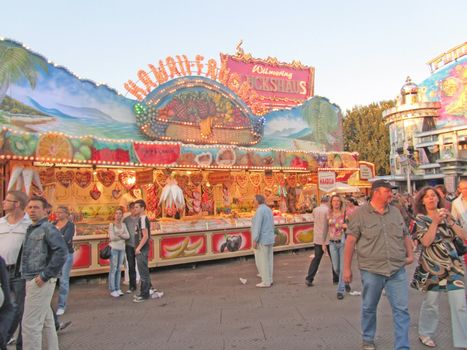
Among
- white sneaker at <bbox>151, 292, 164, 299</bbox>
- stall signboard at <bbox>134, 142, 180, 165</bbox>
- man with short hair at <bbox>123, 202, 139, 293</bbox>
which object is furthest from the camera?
stall signboard at <bbox>134, 142, 180, 165</bbox>

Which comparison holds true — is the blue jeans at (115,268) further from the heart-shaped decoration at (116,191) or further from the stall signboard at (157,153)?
the heart-shaped decoration at (116,191)

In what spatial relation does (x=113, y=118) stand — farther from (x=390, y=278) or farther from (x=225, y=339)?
(x=390, y=278)

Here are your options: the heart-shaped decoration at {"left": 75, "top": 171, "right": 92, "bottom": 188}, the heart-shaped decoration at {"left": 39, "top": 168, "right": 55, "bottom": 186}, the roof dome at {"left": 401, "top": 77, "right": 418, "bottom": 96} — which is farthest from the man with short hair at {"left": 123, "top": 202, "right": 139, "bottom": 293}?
the roof dome at {"left": 401, "top": 77, "right": 418, "bottom": 96}

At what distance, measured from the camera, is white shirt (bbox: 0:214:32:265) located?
3752 mm

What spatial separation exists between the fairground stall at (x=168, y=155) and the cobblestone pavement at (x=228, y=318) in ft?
8.09

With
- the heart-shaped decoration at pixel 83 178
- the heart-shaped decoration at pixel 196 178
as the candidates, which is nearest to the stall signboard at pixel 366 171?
the heart-shaped decoration at pixel 196 178

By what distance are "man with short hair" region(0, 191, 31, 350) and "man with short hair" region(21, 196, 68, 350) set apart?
0.61 feet

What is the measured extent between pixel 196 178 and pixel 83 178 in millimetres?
3583

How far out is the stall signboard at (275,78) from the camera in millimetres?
28891

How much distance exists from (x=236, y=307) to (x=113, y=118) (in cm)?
762

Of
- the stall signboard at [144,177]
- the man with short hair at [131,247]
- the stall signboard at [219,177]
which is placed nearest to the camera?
the man with short hair at [131,247]

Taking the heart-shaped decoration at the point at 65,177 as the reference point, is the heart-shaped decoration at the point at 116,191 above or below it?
below

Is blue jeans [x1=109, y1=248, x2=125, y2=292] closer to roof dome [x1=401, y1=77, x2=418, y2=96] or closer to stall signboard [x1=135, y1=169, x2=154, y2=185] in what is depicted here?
stall signboard [x1=135, y1=169, x2=154, y2=185]

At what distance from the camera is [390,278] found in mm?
3824
